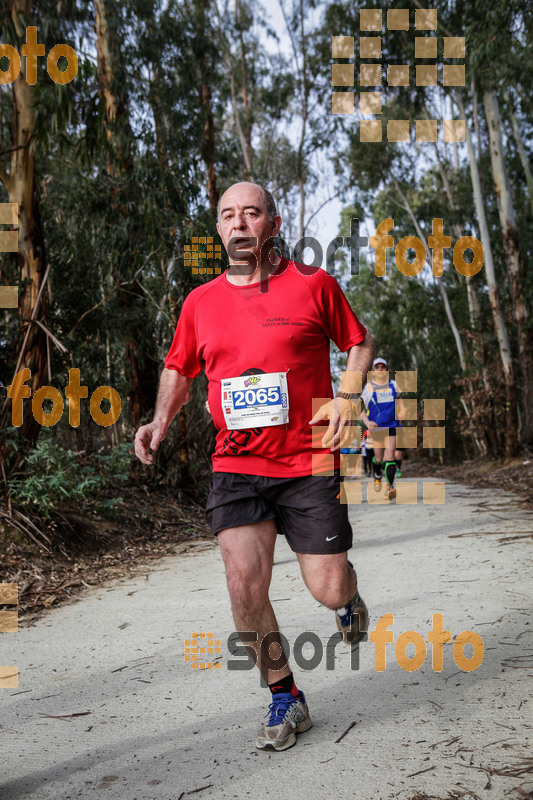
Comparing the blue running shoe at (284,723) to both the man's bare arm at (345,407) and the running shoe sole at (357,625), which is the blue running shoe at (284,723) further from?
the man's bare arm at (345,407)

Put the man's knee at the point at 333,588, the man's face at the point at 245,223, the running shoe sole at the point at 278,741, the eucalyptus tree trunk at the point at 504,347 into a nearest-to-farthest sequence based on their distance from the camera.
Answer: the running shoe sole at the point at 278,741, the man's knee at the point at 333,588, the man's face at the point at 245,223, the eucalyptus tree trunk at the point at 504,347

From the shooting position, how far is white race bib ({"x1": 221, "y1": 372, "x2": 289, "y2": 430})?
9.61 feet

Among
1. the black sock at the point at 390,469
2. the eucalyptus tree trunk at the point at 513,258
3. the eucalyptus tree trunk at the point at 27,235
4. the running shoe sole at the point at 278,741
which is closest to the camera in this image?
the running shoe sole at the point at 278,741

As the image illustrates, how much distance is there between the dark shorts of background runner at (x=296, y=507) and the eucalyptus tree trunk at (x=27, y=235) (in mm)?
4704

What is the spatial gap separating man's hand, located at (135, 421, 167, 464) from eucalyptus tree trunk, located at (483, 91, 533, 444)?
46.3 feet

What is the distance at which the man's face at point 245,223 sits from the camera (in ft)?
10.2

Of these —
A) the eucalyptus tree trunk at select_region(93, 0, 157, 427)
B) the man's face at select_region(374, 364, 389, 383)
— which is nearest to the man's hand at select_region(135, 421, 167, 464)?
the man's face at select_region(374, 364, 389, 383)

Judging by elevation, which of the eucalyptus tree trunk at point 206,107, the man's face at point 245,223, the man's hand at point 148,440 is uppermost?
the eucalyptus tree trunk at point 206,107

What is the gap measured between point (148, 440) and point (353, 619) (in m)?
1.09

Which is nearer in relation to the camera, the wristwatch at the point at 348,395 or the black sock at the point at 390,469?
the wristwatch at the point at 348,395

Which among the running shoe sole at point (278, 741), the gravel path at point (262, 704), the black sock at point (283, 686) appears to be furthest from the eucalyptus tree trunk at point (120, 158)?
the running shoe sole at point (278, 741)

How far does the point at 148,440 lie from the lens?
3.13m

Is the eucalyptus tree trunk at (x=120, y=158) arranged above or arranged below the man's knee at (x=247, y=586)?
above

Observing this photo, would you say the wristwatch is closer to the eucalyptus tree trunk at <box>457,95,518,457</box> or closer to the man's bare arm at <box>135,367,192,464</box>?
the man's bare arm at <box>135,367,192,464</box>
